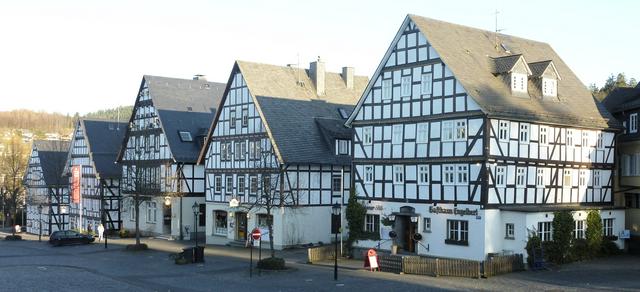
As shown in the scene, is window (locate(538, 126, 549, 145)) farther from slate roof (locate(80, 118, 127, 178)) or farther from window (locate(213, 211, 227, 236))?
slate roof (locate(80, 118, 127, 178))

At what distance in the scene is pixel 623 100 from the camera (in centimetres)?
4512

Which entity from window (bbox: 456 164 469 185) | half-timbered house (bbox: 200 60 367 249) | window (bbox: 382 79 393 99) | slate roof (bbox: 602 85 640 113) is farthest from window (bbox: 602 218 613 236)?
half-timbered house (bbox: 200 60 367 249)

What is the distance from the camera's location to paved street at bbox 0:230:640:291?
98.8 feet

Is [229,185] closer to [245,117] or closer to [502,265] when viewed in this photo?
[245,117]

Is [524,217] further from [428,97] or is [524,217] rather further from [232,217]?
[232,217]

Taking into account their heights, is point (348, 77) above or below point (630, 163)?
above

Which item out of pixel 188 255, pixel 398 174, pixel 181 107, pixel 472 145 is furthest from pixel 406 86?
pixel 181 107

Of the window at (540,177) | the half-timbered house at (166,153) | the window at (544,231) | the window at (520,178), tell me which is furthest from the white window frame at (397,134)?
the half-timbered house at (166,153)

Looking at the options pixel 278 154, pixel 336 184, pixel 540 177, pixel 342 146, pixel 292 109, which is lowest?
pixel 336 184

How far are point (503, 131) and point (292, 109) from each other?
16.6 metres

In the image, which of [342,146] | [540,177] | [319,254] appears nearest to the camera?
[540,177]

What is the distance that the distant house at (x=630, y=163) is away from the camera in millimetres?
42562

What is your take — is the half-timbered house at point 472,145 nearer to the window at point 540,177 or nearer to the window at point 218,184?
the window at point 540,177

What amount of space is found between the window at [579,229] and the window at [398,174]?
9.33 meters
